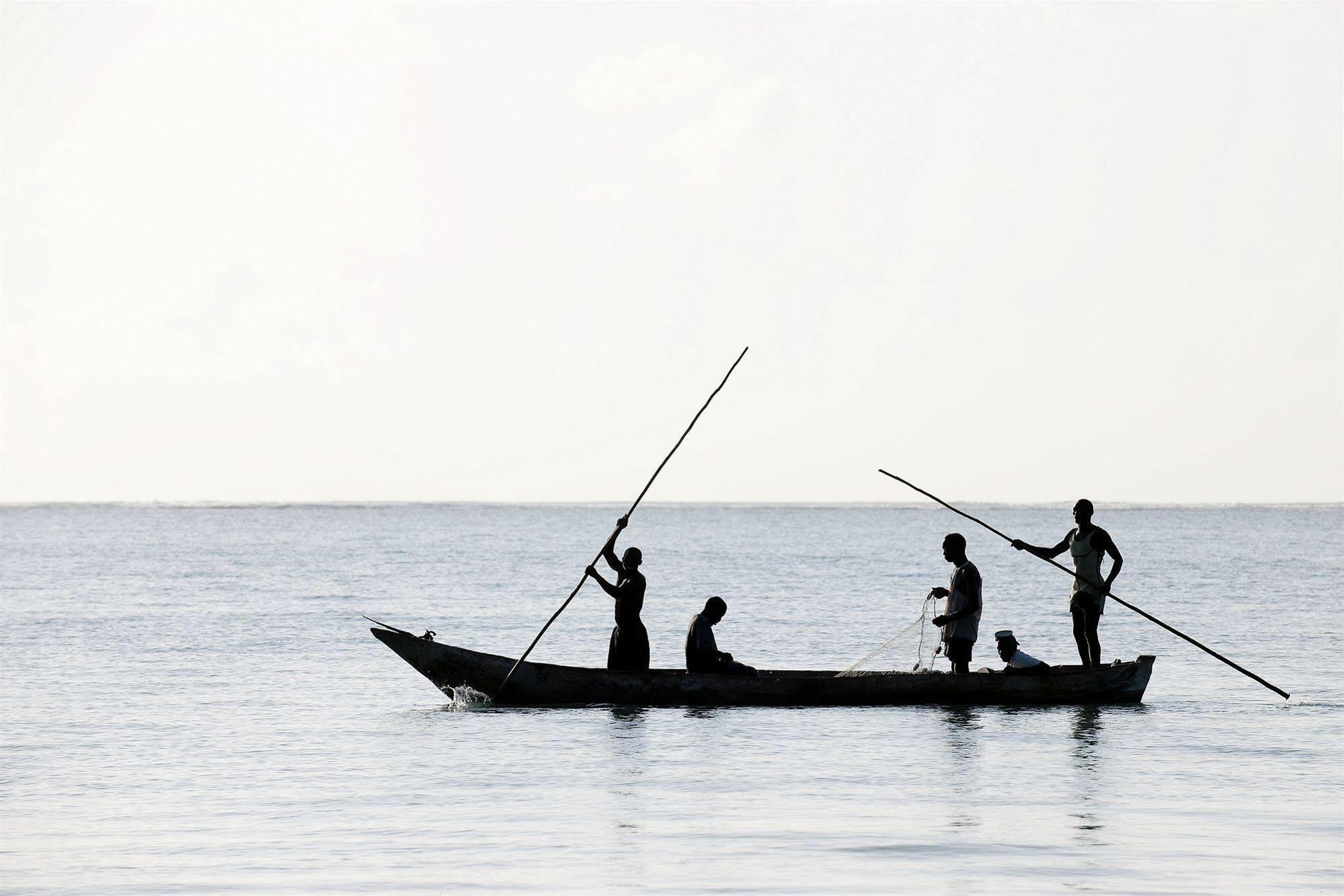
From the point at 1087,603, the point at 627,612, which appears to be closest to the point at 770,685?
the point at 627,612

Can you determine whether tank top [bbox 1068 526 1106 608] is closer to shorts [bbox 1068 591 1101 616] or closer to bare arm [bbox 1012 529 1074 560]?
shorts [bbox 1068 591 1101 616]

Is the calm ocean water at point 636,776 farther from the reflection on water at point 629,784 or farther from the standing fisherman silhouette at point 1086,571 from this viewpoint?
the standing fisherman silhouette at point 1086,571

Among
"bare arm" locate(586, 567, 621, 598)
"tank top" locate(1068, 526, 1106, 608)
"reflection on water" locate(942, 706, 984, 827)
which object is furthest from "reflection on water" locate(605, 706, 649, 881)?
"tank top" locate(1068, 526, 1106, 608)

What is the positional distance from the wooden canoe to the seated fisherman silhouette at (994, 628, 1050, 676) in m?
0.06

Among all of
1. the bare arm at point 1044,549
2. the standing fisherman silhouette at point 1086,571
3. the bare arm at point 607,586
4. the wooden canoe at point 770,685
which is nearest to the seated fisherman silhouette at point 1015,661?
the wooden canoe at point 770,685

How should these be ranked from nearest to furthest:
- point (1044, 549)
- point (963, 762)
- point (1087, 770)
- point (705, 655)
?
1. point (1087, 770)
2. point (963, 762)
3. point (1044, 549)
4. point (705, 655)

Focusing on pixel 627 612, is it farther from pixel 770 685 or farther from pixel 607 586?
pixel 770 685

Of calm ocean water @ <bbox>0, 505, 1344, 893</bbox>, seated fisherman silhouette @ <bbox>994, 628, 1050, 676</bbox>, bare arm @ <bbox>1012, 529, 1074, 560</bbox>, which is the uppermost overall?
bare arm @ <bbox>1012, 529, 1074, 560</bbox>

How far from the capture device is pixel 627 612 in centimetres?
1558

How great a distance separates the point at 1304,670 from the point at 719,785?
12168 mm

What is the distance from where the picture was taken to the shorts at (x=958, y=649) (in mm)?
15609

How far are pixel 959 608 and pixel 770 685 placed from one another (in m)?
2.01

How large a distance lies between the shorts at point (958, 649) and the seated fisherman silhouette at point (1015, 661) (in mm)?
309

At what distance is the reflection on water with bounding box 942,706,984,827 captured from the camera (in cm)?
1057
